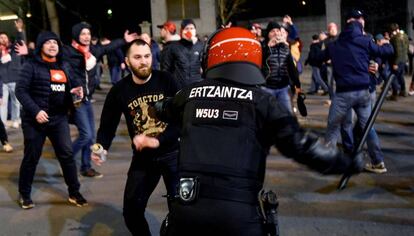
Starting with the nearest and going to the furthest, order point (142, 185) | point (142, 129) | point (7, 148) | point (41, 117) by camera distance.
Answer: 1. point (142, 185)
2. point (142, 129)
3. point (41, 117)
4. point (7, 148)

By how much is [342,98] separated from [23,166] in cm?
352

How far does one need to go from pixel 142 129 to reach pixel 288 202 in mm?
2034

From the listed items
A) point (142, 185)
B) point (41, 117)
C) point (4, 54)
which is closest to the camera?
point (142, 185)

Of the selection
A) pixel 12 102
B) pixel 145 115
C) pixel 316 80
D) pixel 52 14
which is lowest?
pixel 316 80

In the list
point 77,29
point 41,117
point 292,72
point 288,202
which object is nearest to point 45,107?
point 41,117

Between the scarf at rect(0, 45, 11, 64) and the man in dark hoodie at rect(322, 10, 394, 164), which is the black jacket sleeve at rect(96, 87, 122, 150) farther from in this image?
the scarf at rect(0, 45, 11, 64)

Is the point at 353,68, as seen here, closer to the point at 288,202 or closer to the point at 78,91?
the point at 288,202

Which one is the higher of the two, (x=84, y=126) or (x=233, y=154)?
(x=233, y=154)

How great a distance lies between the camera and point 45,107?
5441 millimetres

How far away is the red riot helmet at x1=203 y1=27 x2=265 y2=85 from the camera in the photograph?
8.41 ft

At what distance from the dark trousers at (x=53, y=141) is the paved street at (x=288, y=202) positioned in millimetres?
342

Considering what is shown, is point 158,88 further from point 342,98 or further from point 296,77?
point 296,77

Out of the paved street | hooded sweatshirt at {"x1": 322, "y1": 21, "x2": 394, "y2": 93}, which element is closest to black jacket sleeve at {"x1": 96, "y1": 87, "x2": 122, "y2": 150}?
the paved street

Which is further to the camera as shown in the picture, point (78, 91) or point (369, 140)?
point (369, 140)
